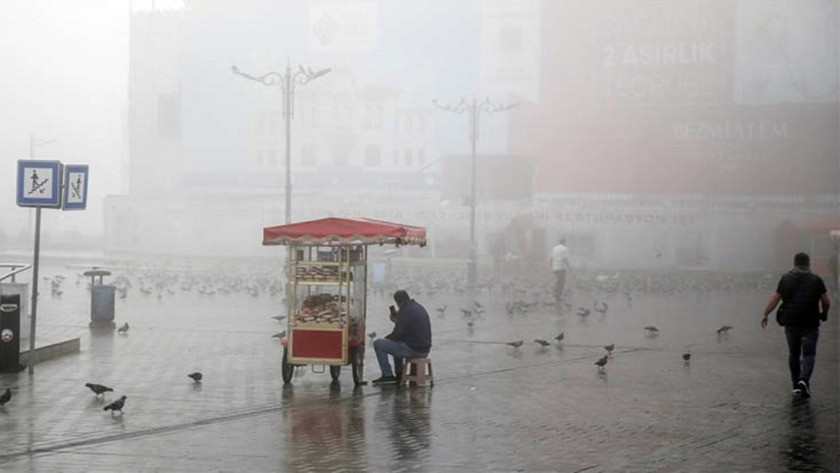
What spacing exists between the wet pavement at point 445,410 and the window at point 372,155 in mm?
42884

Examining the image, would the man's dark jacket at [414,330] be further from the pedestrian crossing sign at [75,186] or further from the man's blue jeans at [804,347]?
the pedestrian crossing sign at [75,186]

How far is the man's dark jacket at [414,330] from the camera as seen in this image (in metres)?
14.9

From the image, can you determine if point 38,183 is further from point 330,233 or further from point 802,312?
point 802,312

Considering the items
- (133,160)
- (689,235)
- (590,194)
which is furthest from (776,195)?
(133,160)

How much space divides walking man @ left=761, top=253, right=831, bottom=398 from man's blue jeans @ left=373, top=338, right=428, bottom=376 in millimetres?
4031

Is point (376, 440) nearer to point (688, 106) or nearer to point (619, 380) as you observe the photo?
point (619, 380)

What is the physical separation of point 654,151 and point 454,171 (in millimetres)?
9702

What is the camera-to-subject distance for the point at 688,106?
58.6 metres

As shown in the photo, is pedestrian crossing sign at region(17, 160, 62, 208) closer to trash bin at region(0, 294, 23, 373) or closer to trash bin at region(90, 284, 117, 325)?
trash bin at region(0, 294, 23, 373)

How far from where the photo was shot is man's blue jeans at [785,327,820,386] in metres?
13.8

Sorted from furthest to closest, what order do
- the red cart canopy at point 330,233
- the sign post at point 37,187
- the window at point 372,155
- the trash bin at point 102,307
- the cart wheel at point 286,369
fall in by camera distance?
the window at point 372,155
the trash bin at point 102,307
the sign post at point 37,187
the cart wheel at point 286,369
the red cart canopy at point 330,233

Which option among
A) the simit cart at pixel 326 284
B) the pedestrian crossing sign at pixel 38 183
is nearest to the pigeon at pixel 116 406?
the simit cart at pixel 326 284

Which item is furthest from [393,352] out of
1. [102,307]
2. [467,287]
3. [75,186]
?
[467,287]

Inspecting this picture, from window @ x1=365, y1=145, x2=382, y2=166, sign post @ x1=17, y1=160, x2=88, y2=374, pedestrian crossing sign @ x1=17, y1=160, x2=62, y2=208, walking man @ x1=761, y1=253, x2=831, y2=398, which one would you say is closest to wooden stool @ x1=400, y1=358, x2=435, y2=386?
walking man @ x1=761, y1=253, x2=831, y2=398
